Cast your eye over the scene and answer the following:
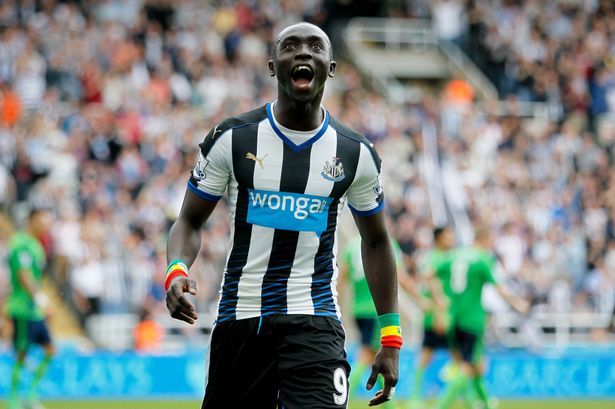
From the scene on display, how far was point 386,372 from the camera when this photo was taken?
19.5 ft

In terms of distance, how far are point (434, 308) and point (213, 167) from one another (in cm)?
921

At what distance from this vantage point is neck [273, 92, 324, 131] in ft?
19.6

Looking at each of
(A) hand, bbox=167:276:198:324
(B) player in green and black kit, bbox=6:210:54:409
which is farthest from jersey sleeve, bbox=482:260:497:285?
Result: (A) hand, bbox=167:276:198:324

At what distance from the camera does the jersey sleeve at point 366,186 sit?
610cm

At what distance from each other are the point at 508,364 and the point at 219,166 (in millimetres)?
13439

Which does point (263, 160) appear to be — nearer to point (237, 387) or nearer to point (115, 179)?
point (237, 387)

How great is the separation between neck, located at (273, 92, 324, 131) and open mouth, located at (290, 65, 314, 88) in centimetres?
14

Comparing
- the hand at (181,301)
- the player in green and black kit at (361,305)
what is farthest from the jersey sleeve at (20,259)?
the hand at (181,301)

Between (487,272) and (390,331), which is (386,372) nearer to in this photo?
(390,331)

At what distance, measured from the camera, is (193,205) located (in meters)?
6.00

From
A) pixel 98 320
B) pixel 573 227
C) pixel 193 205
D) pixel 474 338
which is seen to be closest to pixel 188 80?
pixel 98 320

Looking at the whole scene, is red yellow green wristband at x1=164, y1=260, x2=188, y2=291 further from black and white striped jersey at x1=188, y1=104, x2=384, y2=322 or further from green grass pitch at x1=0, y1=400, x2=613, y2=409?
green grass pitch at x1=0, y1=400, x2=613, y2=409

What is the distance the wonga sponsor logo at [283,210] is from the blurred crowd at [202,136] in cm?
1194

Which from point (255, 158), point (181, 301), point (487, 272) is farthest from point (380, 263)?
point (487, 272)
